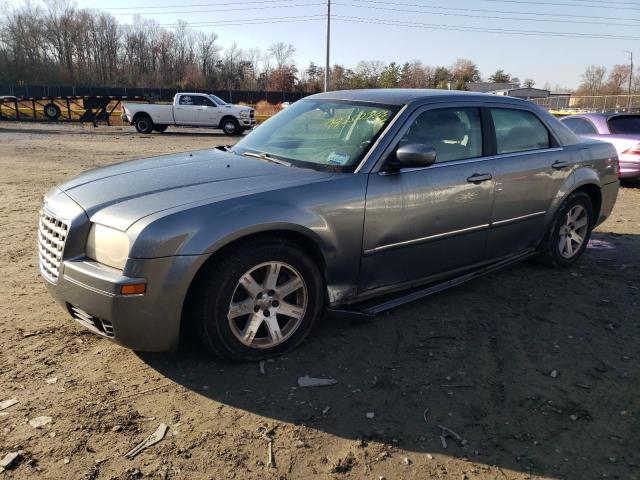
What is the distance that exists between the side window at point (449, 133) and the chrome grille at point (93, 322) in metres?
2.23

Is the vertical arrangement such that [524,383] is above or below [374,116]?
below

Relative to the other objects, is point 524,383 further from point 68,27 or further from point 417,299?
point 68,27

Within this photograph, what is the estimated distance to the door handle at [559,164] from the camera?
4664 mm

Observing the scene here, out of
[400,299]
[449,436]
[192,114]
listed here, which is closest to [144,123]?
[192,114]

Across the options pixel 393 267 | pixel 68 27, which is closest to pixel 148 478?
pixel 393 267

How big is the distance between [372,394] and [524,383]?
3.09 ft

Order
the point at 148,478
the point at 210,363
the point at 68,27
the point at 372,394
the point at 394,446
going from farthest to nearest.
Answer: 1. the point at 68,27
2. the point at 210,363
3. the point at 372,394
4. the point at 394,446
5. the point at 148,478

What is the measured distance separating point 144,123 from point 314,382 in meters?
22.8

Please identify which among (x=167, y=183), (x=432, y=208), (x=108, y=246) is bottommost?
(x=108, y=246)

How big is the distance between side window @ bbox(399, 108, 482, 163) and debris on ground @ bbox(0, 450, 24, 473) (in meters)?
2.85

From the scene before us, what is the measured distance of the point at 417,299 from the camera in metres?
3.98

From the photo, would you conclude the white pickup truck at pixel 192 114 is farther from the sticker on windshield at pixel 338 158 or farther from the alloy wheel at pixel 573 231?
the sticker on windshield at pixel 338 158

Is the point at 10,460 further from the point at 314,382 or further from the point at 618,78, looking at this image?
the point at 618,78

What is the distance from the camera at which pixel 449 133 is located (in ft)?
13.0
